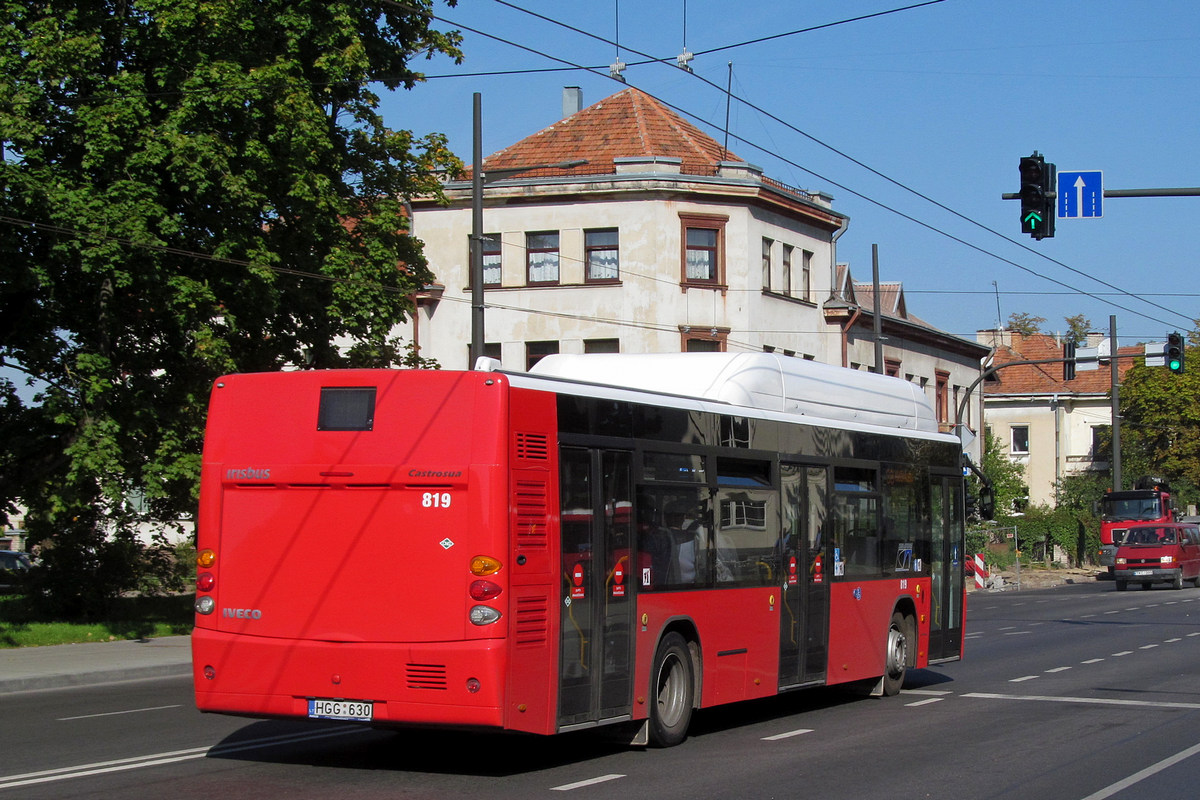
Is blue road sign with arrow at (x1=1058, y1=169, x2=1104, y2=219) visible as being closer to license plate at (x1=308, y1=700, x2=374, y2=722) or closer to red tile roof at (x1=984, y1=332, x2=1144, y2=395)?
license plate at (x1=308, y1=700, x2=374, y2=722)

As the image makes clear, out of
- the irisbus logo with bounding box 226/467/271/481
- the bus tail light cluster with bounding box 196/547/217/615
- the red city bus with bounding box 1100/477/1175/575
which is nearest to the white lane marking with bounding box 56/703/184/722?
the bus tail light cluster with bounding box 196/547/217/615

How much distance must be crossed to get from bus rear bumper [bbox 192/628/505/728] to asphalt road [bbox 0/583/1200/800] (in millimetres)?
479

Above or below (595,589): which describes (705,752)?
below

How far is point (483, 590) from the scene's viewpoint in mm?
9102

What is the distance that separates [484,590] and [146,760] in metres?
3.12

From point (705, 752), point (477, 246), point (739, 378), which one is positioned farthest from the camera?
point (477, 246)

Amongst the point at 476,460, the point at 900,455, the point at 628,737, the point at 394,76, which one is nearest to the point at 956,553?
the point at 900,455

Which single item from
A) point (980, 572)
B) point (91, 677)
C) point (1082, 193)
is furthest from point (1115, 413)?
point (91, 677)

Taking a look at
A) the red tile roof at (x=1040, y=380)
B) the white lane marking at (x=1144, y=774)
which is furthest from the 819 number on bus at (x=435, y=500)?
the red tile roof at (x=1040, y=380)

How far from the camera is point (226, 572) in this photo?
9883 mm

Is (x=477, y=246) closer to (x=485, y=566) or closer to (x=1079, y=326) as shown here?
(x=485, y=566)

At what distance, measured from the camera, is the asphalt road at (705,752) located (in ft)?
30.6

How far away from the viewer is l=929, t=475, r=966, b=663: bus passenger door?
16688 millimetres

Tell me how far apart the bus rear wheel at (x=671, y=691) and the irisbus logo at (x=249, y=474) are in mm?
3257
